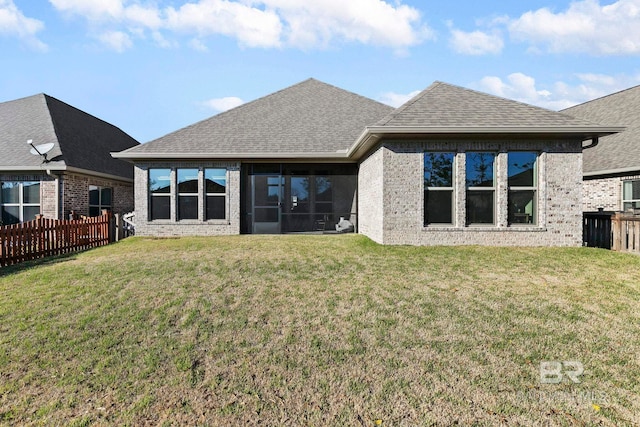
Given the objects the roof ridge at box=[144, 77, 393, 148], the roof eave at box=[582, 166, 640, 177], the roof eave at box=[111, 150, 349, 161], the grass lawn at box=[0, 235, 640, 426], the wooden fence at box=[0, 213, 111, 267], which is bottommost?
the grass lawn at box=[0, 235, 640, 426]

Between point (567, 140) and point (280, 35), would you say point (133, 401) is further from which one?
point (280, 35)

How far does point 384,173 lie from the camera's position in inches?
406

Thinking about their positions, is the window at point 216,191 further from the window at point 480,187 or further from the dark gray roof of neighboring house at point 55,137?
the window at point 480,187

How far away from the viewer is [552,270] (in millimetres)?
7648

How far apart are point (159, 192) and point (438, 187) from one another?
10.4m

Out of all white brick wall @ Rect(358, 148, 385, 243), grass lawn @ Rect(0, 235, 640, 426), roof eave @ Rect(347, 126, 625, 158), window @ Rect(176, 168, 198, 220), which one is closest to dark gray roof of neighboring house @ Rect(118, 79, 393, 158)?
window @ Rect(176, 168, 198, 220)

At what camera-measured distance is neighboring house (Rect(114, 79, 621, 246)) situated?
33.8 ft

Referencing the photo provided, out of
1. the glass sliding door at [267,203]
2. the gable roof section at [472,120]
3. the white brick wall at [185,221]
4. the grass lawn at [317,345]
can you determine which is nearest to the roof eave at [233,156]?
the white brick wall at [185,221]

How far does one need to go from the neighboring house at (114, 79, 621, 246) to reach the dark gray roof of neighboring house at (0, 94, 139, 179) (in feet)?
13.0

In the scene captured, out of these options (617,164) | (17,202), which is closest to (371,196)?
(617,164)

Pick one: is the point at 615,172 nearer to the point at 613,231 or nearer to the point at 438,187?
the point at 613,231

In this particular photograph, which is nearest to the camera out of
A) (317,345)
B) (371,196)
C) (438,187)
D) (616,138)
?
(317,345)

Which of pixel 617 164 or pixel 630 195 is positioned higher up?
pixel 617 164

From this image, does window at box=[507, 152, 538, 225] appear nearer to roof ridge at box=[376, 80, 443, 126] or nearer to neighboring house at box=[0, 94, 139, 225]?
roof ridge at box=[376, 80, 443, 126]
